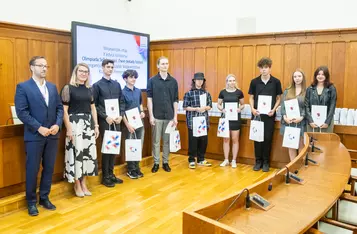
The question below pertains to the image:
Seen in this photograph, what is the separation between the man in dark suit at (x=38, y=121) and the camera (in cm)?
316

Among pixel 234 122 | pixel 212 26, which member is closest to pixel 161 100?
pixel 234 122

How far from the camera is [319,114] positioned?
4.33m

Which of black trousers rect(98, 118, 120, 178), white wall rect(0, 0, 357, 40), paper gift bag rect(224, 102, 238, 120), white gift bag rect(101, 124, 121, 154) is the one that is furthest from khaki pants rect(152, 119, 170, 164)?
white wall rect(0, 0, 357, 40)

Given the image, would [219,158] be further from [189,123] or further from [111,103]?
[111,103]

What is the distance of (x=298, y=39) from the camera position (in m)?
4.91

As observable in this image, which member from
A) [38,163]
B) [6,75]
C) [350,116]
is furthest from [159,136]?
[350,116]

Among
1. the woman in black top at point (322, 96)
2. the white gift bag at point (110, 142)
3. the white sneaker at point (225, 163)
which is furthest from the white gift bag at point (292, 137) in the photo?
the white gift bag at point (110, 142)

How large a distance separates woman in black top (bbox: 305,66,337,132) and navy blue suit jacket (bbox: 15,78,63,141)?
10.1ft

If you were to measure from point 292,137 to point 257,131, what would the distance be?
0.52 meters

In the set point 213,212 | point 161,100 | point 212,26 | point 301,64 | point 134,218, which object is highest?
point 212,26

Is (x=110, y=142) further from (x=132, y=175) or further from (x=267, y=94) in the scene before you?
(x=267, y=94)

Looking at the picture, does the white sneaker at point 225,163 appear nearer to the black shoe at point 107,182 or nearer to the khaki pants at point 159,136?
the khaki pants at point 159,136

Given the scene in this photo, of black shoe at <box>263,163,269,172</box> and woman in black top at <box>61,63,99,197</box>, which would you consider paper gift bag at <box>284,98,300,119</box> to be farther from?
woman in black top at <box>61,63,99,197</box>

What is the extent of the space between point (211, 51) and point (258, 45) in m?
Answer: 0.82
